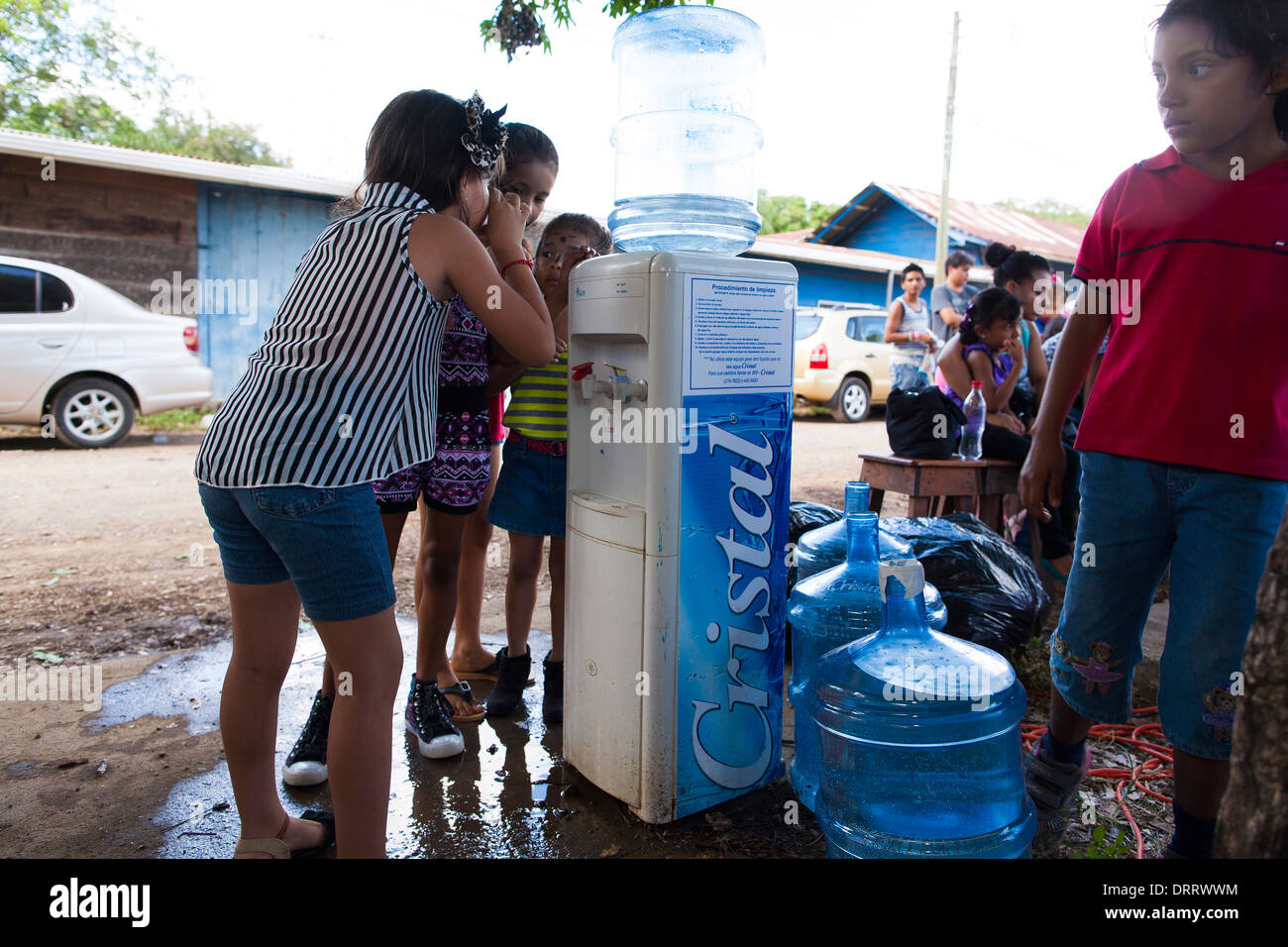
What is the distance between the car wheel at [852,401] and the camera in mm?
12531

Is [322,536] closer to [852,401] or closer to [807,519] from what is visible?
[807,519]

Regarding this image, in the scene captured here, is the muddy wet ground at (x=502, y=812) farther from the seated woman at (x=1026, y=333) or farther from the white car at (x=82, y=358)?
the white car at (x=82, y=358)

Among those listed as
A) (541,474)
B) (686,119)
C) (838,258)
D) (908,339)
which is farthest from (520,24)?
(838,258)

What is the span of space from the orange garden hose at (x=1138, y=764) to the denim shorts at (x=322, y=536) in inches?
79.1

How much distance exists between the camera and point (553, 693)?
2914 mm

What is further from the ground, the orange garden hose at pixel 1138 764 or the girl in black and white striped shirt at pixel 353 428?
the girl in black and white striped shirt at pixel 353 428

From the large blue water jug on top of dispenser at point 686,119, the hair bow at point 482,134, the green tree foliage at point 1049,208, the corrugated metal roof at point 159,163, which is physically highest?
the green tree foliage at point 1049,208

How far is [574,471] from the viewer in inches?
97.0

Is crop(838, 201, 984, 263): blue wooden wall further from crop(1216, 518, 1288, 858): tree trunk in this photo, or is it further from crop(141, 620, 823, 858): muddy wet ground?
crop(1216, 518, 1288, 858): tree trunk

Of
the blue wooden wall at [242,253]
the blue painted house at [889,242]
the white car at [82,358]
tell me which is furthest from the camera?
the blue painted house at [889,242]

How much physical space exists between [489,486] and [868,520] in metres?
1.57

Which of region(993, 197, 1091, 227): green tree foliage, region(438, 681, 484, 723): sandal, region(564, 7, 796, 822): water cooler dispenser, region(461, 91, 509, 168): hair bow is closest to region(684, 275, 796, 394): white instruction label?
region(564, 7, 796, 822): water cooler dispenser

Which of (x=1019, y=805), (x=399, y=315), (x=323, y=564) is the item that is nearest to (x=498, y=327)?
(x=399, y=315)

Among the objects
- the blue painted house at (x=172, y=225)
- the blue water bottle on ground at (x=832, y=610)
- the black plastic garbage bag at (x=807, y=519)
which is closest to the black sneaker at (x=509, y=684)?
the blue water bottle on ground at (x=832, y=610)
